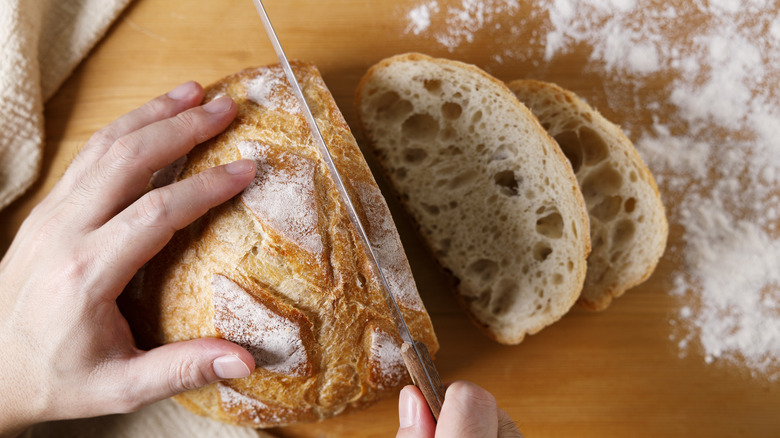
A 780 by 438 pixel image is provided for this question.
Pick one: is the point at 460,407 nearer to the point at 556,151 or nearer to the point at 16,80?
the point at 556,151

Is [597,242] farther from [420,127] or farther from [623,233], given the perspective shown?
[420,127]

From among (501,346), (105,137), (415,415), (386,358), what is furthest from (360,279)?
(105,137)

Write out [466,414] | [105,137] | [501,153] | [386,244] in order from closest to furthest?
[466,414] → [386,244] → [105,137] → [501,153]

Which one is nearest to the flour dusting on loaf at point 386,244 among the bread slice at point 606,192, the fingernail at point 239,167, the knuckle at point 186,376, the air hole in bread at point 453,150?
the fingernail at point 239,167

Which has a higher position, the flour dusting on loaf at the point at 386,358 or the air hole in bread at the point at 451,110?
the air hole in bread at the point at 451,110

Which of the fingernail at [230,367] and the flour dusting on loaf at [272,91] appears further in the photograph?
the flour dusting on loaf at [272,91]

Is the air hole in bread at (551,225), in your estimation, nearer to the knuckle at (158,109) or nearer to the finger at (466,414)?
the finger at (466,414)
